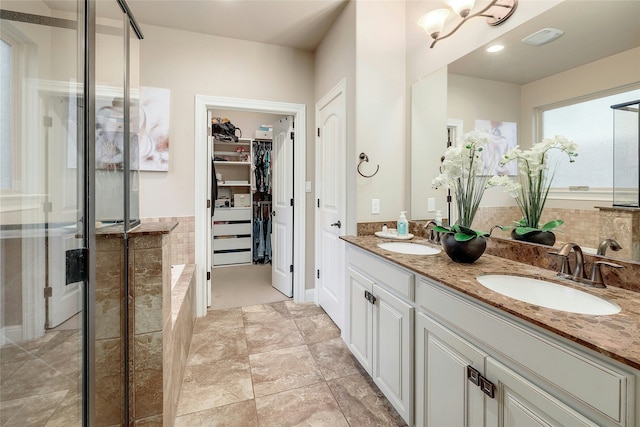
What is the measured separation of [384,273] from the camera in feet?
5.12

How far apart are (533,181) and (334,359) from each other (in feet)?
5.54

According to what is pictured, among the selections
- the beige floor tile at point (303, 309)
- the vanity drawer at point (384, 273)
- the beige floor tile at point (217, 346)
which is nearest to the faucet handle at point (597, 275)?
the vanity drawer at point (384, 273)

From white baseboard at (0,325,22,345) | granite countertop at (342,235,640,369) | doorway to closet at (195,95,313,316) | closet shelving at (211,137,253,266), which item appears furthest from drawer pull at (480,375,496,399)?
closet shelving at (211,137,253,266)

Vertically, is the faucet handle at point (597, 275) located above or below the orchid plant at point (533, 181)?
below

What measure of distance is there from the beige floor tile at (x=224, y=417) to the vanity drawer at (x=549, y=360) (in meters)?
1.21

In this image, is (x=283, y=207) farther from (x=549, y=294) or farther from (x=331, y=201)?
(x=549, y=294)

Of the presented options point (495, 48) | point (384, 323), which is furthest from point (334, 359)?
point (495, 48)

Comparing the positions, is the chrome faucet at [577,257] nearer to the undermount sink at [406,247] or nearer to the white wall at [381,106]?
the undermount sink at [406,247]

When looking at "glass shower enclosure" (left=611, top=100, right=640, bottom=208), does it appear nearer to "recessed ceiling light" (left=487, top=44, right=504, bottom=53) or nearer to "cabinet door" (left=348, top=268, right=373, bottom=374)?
"recessed ceiling light" (left=487, top=44, right=504, bottom=53)

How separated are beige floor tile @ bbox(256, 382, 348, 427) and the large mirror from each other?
1358 millimetres

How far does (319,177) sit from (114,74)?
1.90 m

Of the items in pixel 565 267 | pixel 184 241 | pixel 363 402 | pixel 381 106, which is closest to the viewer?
pixel 565 267

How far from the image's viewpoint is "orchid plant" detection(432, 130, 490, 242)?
4.81 feet

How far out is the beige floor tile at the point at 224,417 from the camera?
148 cm
